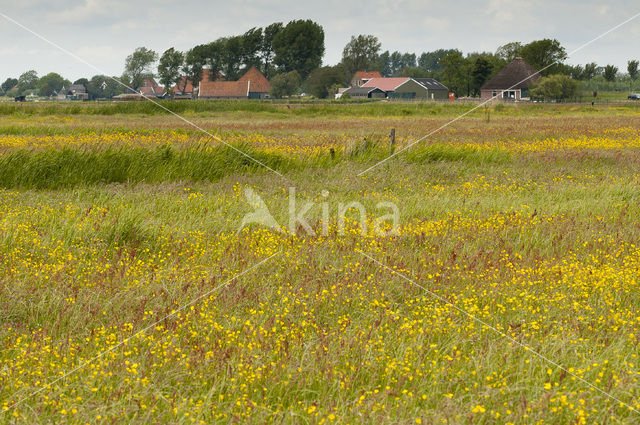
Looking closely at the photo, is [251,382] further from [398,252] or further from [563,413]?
[398,252]

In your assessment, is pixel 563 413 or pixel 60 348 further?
pixel 60 348

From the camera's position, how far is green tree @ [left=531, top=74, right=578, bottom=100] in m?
67.4

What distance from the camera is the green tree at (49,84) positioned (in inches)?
Answer: 4815

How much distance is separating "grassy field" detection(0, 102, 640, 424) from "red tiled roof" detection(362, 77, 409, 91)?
89989 millimetres

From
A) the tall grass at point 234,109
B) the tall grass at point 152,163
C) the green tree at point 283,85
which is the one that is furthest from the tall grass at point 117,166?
the green tree at point 283,85

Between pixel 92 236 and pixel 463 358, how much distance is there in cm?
567

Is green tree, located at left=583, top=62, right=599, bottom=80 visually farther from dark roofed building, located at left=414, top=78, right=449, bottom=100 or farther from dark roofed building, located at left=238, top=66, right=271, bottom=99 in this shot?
dark roofed building, located at left=238, top=66, right=271, bottom=99

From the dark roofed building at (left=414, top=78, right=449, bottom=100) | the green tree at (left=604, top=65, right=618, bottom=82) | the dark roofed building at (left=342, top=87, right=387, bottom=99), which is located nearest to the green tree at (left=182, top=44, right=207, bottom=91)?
the dark roofed building at (left=342, top=87, right=387, bottom=99)

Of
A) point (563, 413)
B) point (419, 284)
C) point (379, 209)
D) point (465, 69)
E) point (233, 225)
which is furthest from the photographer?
point (465, 69)

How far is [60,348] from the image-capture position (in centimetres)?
478

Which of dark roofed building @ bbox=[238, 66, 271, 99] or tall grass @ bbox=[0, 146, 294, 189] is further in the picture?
dark roofed building @ bbox=[238, 66, 271, 99]

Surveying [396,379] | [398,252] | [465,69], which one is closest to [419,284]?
[398,252]

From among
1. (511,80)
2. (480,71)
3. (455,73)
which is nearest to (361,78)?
(455,73)

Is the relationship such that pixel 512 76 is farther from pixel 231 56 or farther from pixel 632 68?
pixel 231 56
